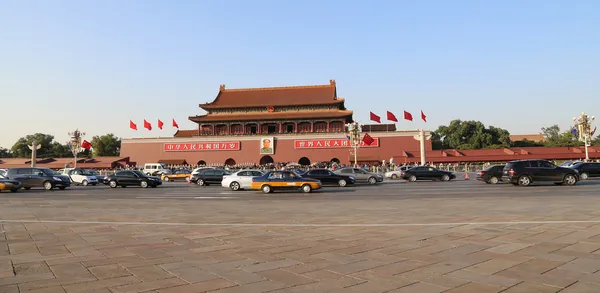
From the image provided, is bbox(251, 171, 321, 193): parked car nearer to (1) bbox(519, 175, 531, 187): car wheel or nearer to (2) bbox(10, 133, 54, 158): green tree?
(1) bbox(519, 175, 531, 187): car wheel

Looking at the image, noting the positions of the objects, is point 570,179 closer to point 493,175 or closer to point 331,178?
point 493,175

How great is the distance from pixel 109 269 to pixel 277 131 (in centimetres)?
5079

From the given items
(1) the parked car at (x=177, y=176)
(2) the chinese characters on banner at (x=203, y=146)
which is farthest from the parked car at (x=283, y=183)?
(2) the chinese characters on banner at (x=203, y=146)

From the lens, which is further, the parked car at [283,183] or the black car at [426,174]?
the black car at [426,174]

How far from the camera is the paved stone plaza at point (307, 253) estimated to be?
3941 mm

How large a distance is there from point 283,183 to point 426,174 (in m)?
12.5

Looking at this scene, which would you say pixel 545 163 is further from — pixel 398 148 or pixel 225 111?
pixel 225 111

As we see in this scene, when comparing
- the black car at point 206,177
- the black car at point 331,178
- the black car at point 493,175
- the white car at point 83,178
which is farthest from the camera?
the white car at point 83,178

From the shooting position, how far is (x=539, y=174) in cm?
1833

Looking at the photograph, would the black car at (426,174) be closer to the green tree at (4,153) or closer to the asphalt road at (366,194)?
the asphalt road at (366,194)

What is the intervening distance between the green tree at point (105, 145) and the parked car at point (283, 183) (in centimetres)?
6391

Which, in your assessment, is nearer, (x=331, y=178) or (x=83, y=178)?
(x=331, y=178)

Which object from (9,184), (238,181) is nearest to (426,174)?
(238,181)

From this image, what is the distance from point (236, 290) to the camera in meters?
3.75
